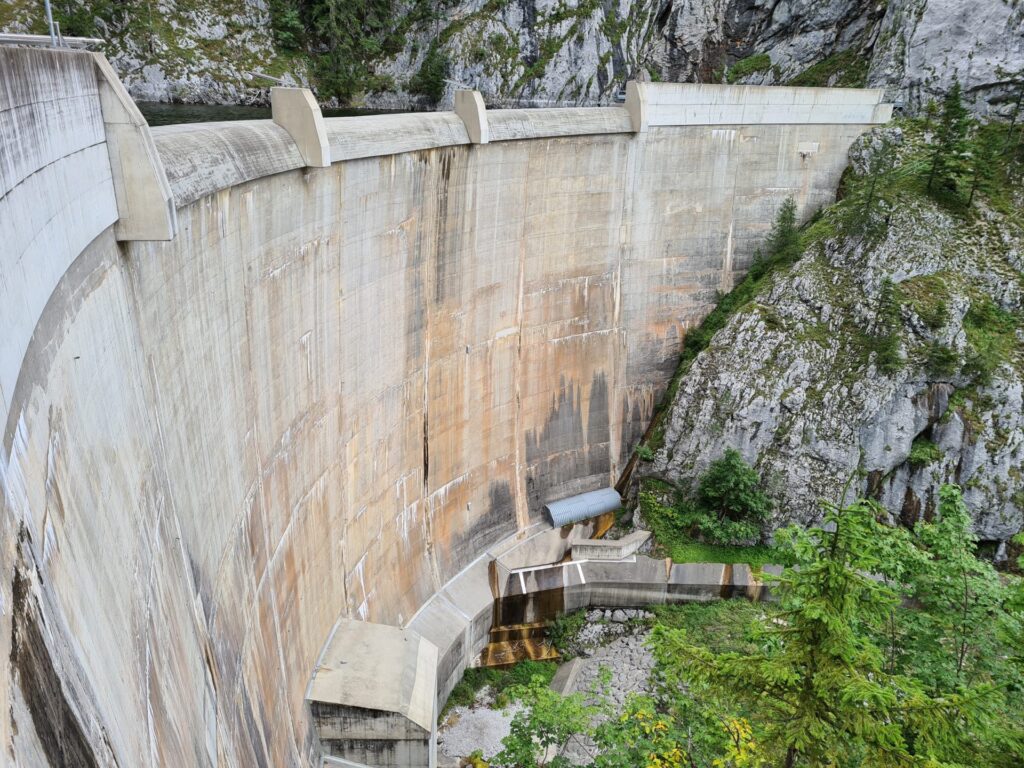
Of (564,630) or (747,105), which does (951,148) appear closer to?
(747,105)

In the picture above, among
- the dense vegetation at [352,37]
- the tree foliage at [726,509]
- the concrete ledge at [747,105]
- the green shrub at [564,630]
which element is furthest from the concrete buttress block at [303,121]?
the dense vegetation at [352,37]

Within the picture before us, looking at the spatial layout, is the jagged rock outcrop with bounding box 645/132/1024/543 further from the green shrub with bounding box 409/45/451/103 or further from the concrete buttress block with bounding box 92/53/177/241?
the green shrub with bounding box 409/45/451/103

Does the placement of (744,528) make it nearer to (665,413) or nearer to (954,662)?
(665,413)

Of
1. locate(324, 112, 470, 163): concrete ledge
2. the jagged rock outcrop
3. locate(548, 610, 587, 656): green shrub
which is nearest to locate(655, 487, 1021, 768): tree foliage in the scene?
locate(324, 112, 470, 163): concrete ledge

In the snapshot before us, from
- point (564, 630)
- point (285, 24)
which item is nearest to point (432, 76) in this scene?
point (285, 24)

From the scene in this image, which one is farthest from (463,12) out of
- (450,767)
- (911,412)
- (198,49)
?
(450,767)
